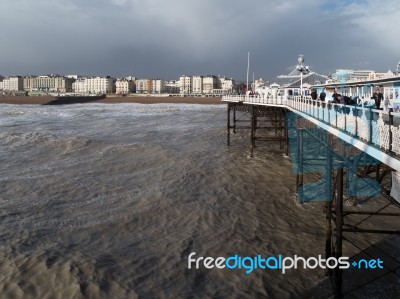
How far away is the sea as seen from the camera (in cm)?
770

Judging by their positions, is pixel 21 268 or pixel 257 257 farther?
pixel 257 257

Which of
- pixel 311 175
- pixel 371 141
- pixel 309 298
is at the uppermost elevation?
pixel 371 141

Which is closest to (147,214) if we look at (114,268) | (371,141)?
(114,268)

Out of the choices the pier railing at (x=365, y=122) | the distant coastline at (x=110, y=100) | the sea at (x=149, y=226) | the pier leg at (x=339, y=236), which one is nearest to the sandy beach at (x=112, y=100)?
the distant coastline at (x=110, y=100)

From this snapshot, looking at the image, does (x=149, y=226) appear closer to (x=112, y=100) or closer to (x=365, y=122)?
(x=365, y=122)

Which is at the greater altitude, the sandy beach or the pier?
the sandy beach

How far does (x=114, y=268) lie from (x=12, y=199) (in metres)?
6.80

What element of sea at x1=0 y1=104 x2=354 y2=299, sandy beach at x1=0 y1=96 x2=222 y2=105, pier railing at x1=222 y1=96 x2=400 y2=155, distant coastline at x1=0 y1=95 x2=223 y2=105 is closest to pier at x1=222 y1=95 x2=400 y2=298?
pier railing at x1=222 y1=96 x2=400 y2=155

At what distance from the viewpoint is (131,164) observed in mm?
19250

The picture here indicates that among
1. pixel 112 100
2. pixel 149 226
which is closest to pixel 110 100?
pixel 112 100

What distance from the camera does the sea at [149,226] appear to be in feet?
25.3

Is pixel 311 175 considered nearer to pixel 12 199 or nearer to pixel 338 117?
pixel 338 117

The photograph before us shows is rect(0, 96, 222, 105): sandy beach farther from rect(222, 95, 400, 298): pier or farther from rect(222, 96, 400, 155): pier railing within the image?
rect(222, 96, 400, 155): pier railing

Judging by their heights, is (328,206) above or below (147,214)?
above
